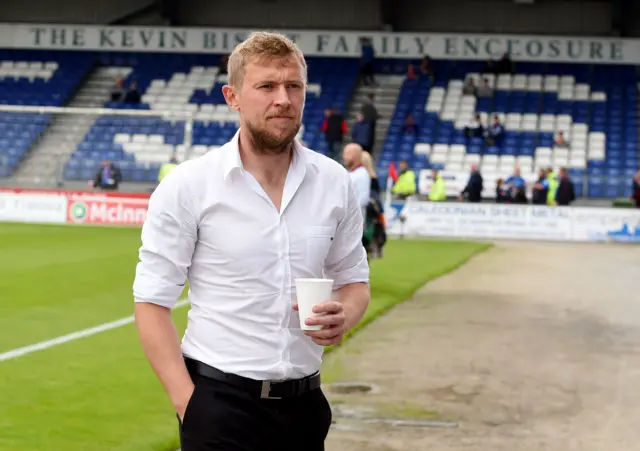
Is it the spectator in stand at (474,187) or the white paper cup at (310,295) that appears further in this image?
the spectator in stand at (474,187)

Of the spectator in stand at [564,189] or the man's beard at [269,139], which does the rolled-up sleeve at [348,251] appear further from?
the spectator in stand at [564,189]

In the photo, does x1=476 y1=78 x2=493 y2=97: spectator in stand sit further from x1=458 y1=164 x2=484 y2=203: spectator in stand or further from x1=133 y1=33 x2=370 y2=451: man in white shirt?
x1=133 y1=33 x2=370 y2=451: man in white shirt

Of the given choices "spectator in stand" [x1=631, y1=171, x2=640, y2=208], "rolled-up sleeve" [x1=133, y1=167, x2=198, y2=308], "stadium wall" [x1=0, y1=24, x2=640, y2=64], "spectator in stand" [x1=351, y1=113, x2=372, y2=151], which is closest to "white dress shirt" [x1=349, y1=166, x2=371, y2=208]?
"spectator in stand" [x1=351, y1=113, x2=372, y2=151]

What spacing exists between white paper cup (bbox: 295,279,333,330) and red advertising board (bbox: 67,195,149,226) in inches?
1203

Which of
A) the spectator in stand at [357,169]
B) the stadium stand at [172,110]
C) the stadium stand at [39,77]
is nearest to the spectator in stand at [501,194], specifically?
the stadium stand at [172,110]

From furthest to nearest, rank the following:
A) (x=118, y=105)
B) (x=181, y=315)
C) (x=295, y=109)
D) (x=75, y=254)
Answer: (x=118, y=105) < (x=75, y=254) < (x=181, y=315) < (x=295, y=109)

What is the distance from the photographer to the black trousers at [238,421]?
355 centimetres

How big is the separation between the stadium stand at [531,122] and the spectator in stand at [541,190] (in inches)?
52.3

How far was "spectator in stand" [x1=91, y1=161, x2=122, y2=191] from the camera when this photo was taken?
3422cm

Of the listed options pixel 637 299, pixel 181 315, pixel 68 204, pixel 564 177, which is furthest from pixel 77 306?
pixel 564 177

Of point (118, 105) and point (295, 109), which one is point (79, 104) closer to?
point (118, 105)

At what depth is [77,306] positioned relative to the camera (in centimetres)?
1402

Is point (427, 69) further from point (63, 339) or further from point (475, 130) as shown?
point (63, 339)

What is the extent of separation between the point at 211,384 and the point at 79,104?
150 ft
